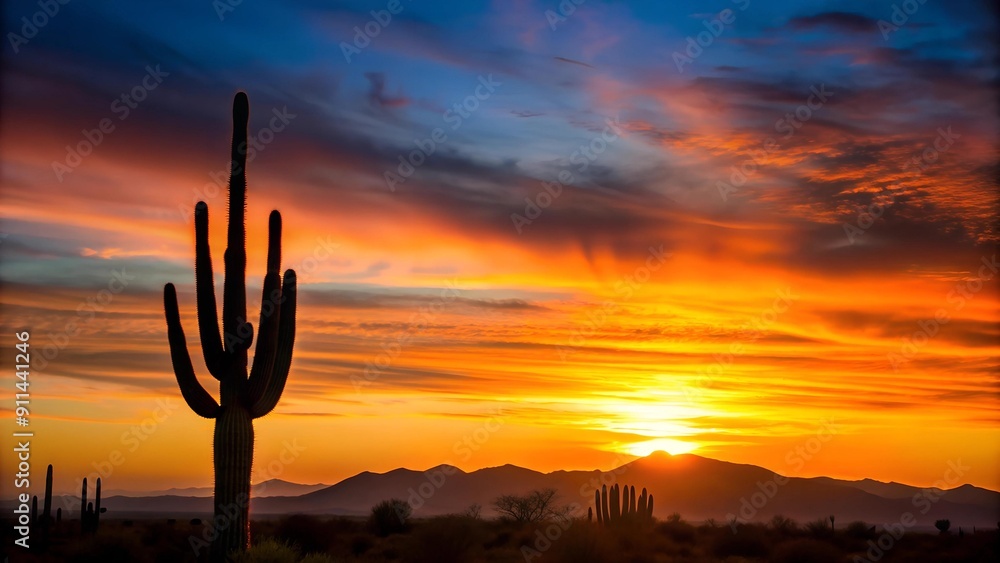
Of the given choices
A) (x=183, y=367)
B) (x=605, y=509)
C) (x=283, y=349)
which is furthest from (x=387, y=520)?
(x=183, y=367)

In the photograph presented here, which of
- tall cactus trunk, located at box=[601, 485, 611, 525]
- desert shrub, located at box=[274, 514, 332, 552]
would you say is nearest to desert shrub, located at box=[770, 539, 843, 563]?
tall cactus trunk, located at box=[601, 485, 611, 525]

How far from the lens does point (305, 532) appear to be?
42.3m

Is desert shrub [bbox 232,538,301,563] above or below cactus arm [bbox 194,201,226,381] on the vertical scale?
below

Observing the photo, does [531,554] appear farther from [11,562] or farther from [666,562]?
[11,562]

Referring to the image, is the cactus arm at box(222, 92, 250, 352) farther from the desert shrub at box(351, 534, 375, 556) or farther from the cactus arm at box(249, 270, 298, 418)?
the desert shrub at box(351, 534, 375, 556)

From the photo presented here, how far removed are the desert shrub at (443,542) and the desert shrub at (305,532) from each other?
327 inches

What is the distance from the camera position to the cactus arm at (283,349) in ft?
80.2

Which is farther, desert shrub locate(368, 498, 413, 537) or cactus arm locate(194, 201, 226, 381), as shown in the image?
desert shrub locate(368, 498, 413, 537)

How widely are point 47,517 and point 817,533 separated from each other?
3599 cm

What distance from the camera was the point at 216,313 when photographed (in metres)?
24.1

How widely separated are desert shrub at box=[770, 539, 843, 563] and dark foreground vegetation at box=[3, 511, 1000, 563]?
39mm

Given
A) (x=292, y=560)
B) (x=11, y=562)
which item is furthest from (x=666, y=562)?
(x=11, y=562)

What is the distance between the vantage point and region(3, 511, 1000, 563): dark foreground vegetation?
32406 millimetres

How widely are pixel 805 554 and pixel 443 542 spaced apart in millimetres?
15060
